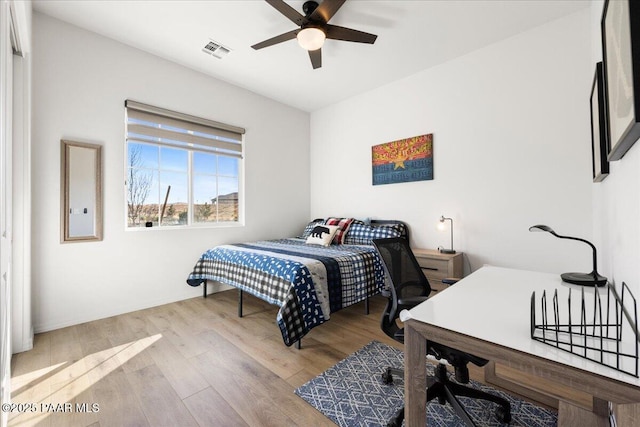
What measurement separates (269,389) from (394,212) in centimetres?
273

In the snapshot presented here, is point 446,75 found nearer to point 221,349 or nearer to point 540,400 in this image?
point 540,400

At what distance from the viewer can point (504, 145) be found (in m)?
2.89

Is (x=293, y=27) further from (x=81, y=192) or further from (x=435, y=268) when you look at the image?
(x=435, y=268)

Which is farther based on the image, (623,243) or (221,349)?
(221,349)

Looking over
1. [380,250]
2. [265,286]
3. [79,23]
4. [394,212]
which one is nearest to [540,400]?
[380,250]

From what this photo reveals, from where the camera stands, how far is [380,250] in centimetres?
164

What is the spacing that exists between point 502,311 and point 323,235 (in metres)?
2.73

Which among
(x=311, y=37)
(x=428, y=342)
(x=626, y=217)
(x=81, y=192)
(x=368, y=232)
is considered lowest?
(x=428, y=342)

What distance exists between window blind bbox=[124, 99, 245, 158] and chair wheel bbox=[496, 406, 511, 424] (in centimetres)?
375

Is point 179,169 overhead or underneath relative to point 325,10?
underneath

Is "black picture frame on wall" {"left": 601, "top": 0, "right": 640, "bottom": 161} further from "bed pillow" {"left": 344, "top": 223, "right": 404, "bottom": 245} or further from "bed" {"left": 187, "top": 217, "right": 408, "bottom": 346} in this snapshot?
"bed pillow" {"left": 344, "top": 223, "right": 404, "bottom": 245}

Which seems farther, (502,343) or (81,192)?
(81,192)

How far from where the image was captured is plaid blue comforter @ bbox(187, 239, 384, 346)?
7.13ft

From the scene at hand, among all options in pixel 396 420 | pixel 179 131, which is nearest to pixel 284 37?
pixel 179 131
